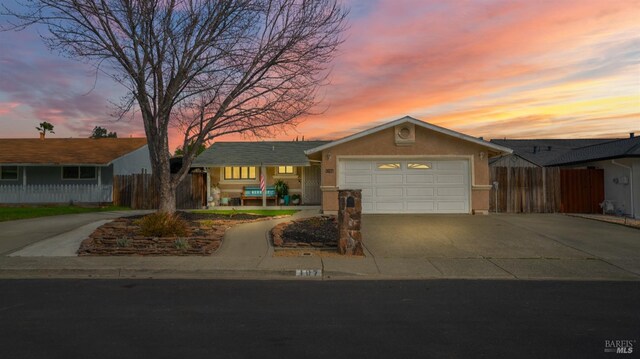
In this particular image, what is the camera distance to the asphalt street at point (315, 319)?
4930 mm

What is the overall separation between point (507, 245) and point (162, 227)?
8707 mm

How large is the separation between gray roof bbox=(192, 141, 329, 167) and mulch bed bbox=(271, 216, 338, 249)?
971cm

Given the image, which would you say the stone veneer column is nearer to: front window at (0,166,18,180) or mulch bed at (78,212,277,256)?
mulch bed at (78,212,277,256)

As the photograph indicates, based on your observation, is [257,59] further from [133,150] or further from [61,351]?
[133,150]

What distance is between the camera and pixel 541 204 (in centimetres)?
1944

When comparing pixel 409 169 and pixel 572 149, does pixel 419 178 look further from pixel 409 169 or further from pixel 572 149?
pixel 572 149

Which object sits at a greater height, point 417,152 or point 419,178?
point 417,152

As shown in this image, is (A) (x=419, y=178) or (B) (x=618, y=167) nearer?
(A) (x=419, y=178)

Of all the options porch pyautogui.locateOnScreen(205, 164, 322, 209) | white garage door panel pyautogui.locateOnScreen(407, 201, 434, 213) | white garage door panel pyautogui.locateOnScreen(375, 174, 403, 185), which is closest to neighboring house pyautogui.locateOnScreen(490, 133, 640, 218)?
white garage door panel pyautogui.locateOnScreen(407, 201, 434, 213)

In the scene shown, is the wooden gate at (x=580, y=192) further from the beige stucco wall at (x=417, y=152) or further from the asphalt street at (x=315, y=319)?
the asphalt street at (x=315, y=319)

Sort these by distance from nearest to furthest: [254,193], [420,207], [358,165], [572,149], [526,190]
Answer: [420,207] → [358,165] → [526,190] → [254,193] → [572,149]

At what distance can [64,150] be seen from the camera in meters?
27.3

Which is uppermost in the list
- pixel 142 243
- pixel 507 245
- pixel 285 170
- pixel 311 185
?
pixel 285 170

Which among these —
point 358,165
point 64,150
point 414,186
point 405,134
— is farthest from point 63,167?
point 414,186
